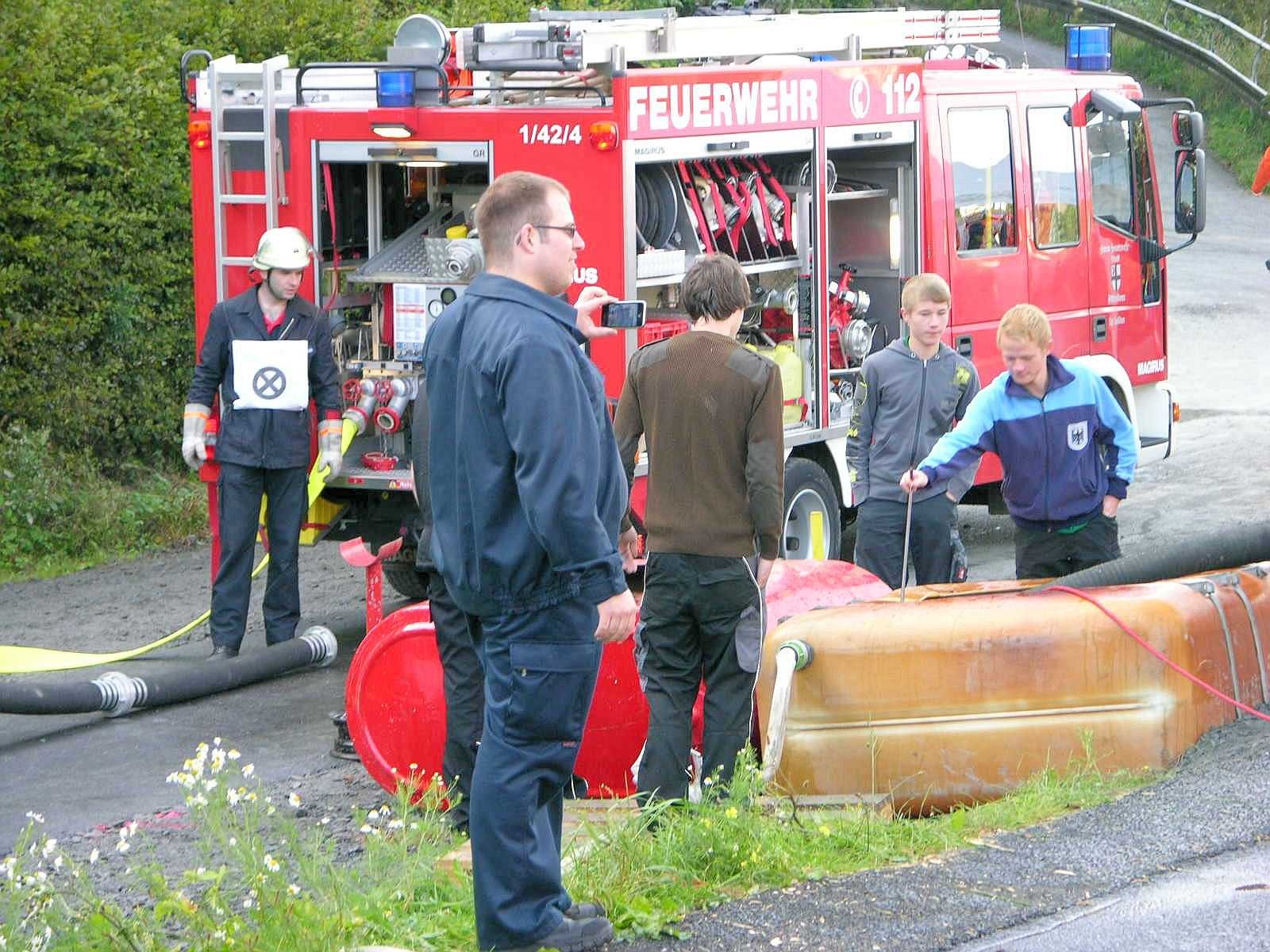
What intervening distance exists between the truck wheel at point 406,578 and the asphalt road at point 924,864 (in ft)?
1.01

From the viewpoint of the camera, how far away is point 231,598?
8414mm

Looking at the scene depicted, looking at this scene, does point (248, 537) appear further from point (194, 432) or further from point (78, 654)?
point (78, 654)

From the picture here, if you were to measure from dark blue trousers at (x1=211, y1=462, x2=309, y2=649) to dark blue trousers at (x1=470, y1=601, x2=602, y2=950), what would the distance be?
4424 millimetres

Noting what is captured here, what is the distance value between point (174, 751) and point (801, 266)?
3.84 metres

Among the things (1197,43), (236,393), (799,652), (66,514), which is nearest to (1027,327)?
(799,652)

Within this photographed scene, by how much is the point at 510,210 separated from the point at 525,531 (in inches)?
29.1

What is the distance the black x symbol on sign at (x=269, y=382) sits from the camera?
827 cm

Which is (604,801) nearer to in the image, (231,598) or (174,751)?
(174,751)

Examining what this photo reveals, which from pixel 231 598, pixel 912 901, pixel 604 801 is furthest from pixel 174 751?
pixel 912 901

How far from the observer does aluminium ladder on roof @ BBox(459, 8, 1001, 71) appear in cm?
789

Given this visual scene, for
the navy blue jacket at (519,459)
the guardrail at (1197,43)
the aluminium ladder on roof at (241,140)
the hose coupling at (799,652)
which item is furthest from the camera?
the guardrail at (1197,43)

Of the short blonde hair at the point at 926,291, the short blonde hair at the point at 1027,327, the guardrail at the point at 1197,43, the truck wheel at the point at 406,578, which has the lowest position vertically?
the truck wheel at the point at 406,578

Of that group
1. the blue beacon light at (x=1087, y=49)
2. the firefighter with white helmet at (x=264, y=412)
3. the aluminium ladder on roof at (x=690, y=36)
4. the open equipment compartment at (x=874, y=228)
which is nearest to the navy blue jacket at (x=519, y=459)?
the aluminium ladder on roof at (x=690, y=36)

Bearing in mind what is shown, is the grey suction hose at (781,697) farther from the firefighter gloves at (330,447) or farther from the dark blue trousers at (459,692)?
the firefighter gloves at (330,447)
